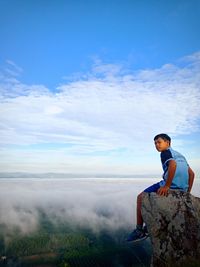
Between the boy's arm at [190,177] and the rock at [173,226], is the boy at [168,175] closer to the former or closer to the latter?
the boy's arm at [190,177]

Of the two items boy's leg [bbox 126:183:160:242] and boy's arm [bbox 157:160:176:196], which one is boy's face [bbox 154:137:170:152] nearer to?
boy's arm [bbox 157:160:176:196]

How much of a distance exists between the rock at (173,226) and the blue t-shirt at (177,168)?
29cm

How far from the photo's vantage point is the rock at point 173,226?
9.76m

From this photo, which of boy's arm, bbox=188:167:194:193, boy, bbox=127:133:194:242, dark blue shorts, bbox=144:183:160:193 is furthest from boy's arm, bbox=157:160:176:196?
boy's arm, bbox=188:167:194:193

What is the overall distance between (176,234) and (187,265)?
4.68ft

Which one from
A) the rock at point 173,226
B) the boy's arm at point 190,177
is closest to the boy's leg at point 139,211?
the rock at point 173,226

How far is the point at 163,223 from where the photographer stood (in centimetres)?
1020

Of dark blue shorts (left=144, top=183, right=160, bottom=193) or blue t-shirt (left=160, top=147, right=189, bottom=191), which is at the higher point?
blue t-shirt (left=160, top=147, right=189, bottom=191)

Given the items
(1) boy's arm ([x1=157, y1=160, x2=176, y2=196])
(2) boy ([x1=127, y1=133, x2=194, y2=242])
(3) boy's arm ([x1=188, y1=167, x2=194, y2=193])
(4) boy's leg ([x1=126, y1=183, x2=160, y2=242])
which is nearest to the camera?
(1) boy's arm ([x1=157, y1=160, x2=176, y2=196])

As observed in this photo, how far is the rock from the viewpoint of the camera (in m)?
9.76

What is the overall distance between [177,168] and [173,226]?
84.0 inches

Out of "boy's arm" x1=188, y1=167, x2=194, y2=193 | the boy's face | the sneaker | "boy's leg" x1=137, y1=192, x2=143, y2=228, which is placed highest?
the boy's face

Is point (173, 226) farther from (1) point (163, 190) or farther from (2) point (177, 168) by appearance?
(2) point (177, 168)

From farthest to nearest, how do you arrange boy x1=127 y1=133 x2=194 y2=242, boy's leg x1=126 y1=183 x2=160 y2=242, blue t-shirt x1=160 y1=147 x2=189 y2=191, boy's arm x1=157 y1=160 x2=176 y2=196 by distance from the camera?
1. boy's leg x1=126 y1=183 x2=160 y2=242
2. blue t-shirt x1=160 y1=147 x2=189 y2=191
3. boy x1=127 y1=133 x2=194 y2=242
4. boy's arm x1=157 y1=160 x2=176 y2=196
